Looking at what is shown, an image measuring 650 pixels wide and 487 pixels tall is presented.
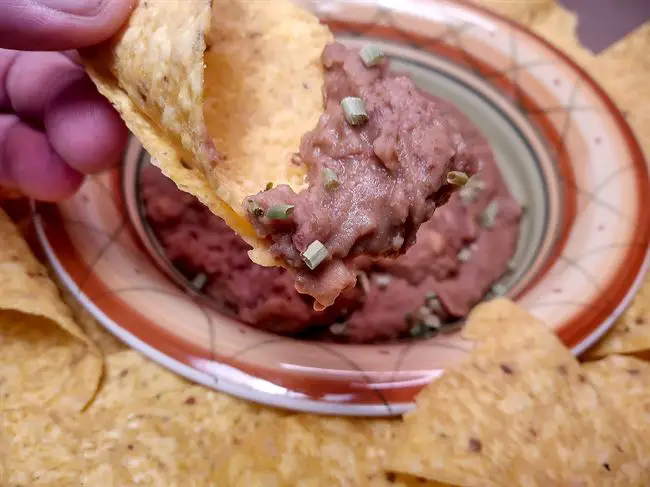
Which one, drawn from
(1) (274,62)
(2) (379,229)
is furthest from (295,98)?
(2) (379,229)

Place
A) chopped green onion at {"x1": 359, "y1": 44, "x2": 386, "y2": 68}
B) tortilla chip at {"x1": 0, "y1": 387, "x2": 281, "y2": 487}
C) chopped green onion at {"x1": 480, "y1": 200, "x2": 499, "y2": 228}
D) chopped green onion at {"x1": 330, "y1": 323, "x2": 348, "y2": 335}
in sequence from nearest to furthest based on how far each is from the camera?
chopped green onion at {"x1": 359, "y1": 44, "x2": 386, "y2": 68} → tortilla chip at {"x1": 0, "y1": 387, "x2": 281, "y2": 487} → chopped green onion at {"x1": 330, "y1": 323, "x2": 348, "y2": 335} → chopped green onion at {"x1": 480, "y1": 200, "x2": 499, "y2": 228}

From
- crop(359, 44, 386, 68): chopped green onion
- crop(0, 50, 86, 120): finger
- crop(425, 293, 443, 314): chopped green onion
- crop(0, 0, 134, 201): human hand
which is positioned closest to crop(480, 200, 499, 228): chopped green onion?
crop(425, 293, 443, 314): chopped green onion

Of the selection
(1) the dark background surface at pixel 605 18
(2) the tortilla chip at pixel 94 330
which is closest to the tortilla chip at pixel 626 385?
(2) the tortilla chip at pixel 94 330

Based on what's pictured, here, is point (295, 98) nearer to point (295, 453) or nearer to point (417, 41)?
point (295, 453)

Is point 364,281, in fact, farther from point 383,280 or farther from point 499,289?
point 499,289

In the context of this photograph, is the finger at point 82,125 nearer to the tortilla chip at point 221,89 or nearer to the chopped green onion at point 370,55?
the tortilla chip at point 221,89

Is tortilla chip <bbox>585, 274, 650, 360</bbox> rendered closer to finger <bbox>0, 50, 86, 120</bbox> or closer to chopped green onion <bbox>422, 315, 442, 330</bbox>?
chopped green onion <bbox>422, 315, 442, 330</bbox>

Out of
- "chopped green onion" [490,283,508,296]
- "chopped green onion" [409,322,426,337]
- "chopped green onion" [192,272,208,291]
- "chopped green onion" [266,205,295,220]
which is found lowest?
"chopped green onion" [192,272,208,291]

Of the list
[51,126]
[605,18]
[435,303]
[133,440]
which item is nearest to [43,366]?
[133,440]
